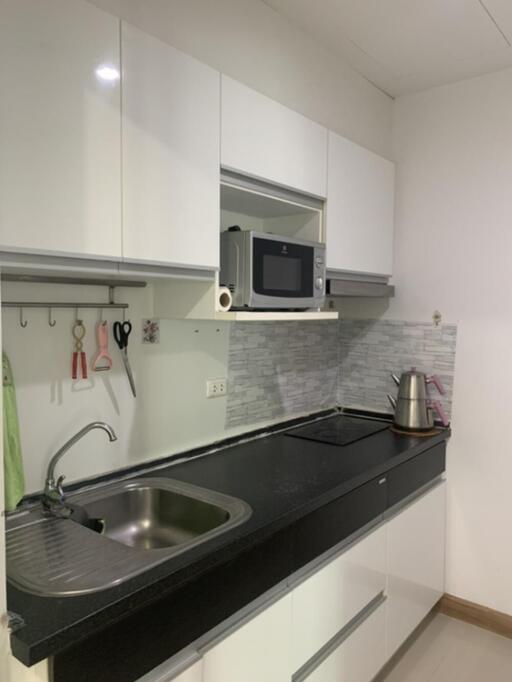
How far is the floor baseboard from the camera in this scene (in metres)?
2.47

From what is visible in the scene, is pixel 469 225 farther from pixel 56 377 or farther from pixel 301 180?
pixel 56 377

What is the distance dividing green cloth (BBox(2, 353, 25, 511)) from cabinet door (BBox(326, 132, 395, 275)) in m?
1.26

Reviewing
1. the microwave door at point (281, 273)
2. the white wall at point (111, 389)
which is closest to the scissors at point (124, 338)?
the white wall at point (111, 389)

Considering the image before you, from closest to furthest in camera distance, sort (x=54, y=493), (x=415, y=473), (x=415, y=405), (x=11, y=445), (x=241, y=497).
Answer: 1. (x=11, y=445)
2. (x=54, y=493)
3. (x=241, y=497)
4. (x=415, y=473)
5. (x=415, y=405)

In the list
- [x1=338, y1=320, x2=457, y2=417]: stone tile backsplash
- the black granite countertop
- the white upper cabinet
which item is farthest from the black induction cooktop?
the white upper cabinet

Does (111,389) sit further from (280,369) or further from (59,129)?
(280,369)

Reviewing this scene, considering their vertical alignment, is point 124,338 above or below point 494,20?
below

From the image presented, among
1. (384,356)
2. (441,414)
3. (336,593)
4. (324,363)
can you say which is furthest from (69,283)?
(441,414)

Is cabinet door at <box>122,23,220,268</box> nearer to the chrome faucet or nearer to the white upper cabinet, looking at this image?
the white upper cabinet

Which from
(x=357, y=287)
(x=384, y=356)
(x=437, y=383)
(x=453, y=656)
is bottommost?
(x=453, y=656)

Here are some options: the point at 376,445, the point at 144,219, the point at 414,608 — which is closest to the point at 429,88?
the point at 376,445

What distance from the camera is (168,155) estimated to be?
4.75ft

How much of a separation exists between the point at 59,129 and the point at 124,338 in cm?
73

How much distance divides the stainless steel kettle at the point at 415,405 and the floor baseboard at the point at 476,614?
87 cm
